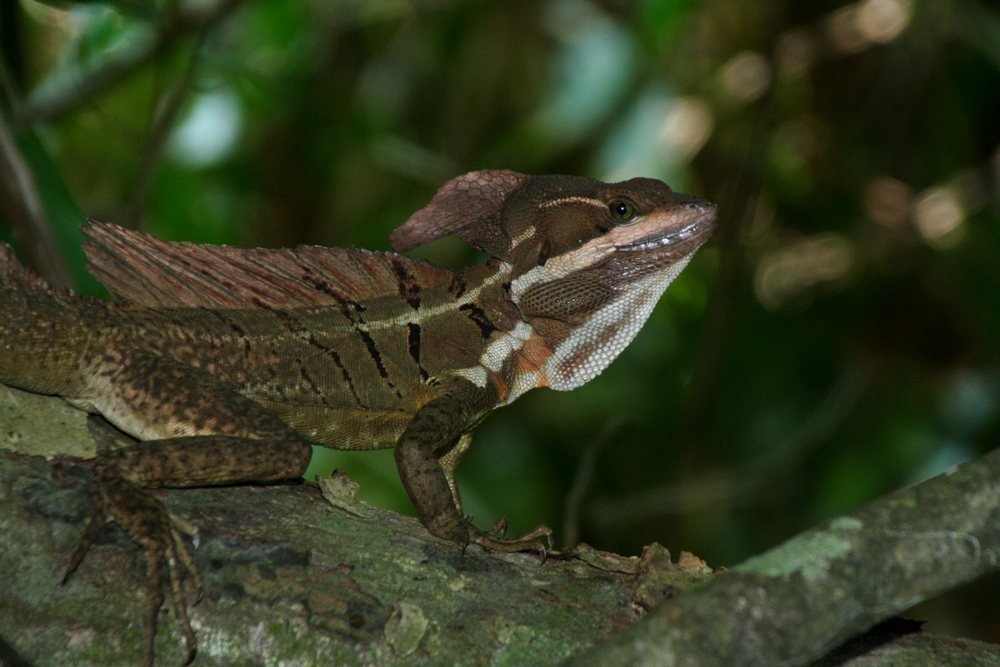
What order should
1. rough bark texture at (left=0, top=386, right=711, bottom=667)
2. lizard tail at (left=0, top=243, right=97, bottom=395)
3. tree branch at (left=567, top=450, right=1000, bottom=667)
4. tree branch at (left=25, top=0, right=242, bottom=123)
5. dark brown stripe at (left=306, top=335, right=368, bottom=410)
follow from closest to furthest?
Answer: tree branch at (left=567, top=450, right=1000, bottom=667)
rough bark texture at (left=0, top=386, right=711, bottom=667)
lizard tail at (left=0, top=243, right=97, bottom=395)
dark brown stripe at (left=306, top=335, right=368, bottom=410)
tree branch at (left=25, top=0, right=242, bottom=123)

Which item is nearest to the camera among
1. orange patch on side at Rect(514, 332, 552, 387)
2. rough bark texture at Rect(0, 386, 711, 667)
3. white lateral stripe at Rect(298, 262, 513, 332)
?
rough bark texture at Rect(0, 386, 711, 667)

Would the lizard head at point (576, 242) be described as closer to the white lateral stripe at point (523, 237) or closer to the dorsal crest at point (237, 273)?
the white lateral stripe at point (523, 237)

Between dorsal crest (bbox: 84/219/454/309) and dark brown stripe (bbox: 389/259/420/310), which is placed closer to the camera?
dorsal crest (bbox: 84/219/454/309)

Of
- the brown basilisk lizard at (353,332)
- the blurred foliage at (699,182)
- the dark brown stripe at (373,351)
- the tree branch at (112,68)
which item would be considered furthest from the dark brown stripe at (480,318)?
the tree branch at (112,68)

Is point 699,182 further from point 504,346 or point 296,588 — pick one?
point 296,588

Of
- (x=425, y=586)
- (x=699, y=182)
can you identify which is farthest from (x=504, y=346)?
(x=699, y=182)

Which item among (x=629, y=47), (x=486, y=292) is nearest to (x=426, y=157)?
(x=629, y=47)

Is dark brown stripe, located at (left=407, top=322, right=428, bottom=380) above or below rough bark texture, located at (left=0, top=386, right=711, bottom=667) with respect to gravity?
above

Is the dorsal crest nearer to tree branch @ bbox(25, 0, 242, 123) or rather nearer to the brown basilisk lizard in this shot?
the brown basilisk lizard

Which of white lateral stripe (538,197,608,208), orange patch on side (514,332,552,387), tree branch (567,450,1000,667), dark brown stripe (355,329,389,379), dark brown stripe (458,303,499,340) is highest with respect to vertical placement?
white lateral stripe (538,197,608,208)

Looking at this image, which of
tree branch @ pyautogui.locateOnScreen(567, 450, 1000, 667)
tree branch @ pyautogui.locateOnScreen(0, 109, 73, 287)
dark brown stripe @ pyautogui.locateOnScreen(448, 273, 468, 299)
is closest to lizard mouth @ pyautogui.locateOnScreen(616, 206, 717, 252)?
dark brown stripe @ pyautogui.locateOnScreen(448, 273, 468, 299)
